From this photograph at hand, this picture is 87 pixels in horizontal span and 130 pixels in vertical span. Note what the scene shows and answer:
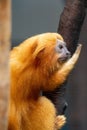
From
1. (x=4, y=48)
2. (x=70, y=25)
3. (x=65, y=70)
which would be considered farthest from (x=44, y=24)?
Answer: (x=4, y=48)

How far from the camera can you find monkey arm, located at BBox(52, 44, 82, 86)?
2.43m

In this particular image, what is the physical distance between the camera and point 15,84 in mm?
2318

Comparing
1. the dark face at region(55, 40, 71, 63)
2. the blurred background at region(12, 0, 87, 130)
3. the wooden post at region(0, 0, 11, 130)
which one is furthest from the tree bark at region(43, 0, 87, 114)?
the blurred background at region(12, 0, 87, 130)

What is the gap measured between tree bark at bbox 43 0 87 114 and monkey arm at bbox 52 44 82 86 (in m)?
0.09

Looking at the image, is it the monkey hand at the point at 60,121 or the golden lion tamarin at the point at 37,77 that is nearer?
the golden lion tamarin at the point at 37,77

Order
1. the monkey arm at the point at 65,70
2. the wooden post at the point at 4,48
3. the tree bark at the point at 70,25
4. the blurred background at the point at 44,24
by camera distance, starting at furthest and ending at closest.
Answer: the blurred background at the point at 44,24, the monkey arm at the point at 65,70, the tree bark at the point at 70,25, the wooden post at the point at 4,48

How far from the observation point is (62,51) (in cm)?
239

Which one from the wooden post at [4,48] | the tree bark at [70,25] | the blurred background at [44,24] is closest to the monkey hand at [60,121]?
the tree bark at [70,25]

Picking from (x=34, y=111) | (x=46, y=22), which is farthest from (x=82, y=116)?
(x=34, y=111)

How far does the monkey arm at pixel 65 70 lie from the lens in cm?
243

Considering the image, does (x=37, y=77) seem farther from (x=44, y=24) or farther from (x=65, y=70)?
(x=44, y=24)

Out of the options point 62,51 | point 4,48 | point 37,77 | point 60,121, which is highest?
point 4,48

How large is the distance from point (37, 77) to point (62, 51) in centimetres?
17

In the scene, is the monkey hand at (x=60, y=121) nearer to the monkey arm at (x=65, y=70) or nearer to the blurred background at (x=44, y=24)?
the monkey arm at (x=65, y=70)
